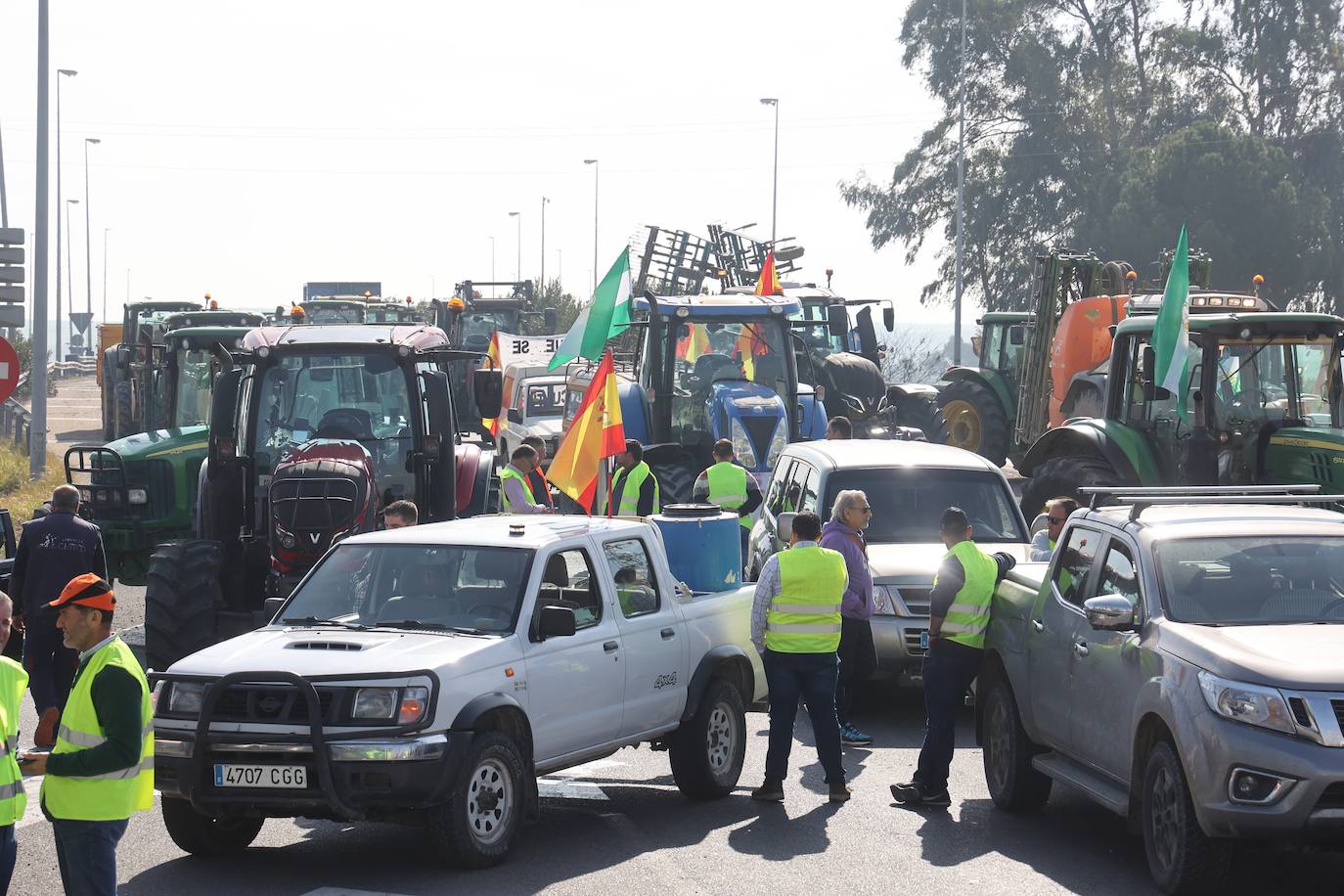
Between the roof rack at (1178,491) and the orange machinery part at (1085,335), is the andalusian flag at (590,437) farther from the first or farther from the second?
the orange machinery part at (1085,335)

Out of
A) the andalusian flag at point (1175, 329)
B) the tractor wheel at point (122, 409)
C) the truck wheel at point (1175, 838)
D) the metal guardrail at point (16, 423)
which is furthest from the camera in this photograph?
the metal guardrail at point (16, 423)

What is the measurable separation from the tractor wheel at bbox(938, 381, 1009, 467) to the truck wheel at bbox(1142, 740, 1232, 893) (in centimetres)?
2081

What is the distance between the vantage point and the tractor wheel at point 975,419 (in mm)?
29203

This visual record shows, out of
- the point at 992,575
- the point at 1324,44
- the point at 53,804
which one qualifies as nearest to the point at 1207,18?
the point at 1324,44

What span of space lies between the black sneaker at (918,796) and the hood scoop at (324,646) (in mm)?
3387

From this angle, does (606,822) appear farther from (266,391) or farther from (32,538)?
(266,391)

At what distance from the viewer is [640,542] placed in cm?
1045

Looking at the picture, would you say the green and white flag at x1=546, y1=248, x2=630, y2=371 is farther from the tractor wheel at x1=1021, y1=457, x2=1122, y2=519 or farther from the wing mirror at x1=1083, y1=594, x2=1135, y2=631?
the wing mirror at x1=1083, y1=594, x2=1135, y2=631

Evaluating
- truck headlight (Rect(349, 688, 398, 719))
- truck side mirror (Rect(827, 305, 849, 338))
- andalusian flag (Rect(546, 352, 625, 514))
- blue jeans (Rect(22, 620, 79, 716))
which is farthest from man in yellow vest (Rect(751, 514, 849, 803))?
truck side mirror (Rect(827, 305, 849, 338))

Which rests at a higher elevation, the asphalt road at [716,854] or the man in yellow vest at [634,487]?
the man in yellow vest at [634,487]

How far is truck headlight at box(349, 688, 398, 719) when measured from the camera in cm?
824

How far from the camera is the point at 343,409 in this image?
14227 mm

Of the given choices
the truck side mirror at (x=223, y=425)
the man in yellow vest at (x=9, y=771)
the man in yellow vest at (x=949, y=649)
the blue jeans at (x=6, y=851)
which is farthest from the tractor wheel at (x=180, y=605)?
the blue jeans at (x=6, y=851)

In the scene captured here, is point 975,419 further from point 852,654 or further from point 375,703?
point 375,703
